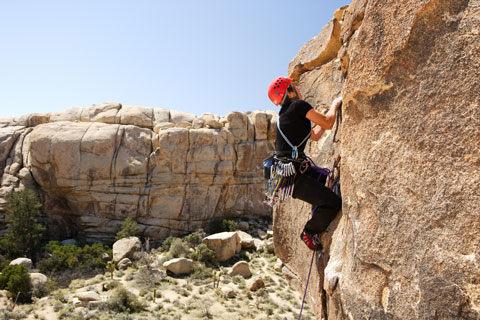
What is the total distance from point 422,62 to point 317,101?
8.64ft

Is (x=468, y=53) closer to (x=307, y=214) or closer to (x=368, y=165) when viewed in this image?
(x=368, y=165)

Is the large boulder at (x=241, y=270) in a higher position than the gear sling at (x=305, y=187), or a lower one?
lower

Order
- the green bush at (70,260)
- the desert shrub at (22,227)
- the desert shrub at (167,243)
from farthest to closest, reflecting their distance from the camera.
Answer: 1. the desert shrub at (167,243)
2. the desert shrub at (22,227)
3. the green bush at (70,260)

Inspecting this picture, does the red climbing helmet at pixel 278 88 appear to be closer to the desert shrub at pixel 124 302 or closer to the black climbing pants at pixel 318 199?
the black climbing pants at pixel 318 199

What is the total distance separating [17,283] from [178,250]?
306 inches

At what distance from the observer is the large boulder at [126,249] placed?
699 inches

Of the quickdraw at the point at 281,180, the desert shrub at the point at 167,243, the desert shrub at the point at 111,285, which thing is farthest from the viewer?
the desert shrub at the point at 167,243

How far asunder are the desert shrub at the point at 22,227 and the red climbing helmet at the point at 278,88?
2102 centimetres

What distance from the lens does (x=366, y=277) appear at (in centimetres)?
246

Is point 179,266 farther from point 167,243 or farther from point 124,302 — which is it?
point 167,243

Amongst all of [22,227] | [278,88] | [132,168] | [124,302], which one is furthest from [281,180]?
[22,227]

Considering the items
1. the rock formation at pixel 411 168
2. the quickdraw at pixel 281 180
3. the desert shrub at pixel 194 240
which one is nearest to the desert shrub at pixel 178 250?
the desert shrub at pixel 194 240

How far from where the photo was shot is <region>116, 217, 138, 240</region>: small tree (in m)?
19.7

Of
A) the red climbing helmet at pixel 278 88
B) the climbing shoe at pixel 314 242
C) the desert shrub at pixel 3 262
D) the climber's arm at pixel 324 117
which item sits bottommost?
the desert shrub at pixel 3 262
